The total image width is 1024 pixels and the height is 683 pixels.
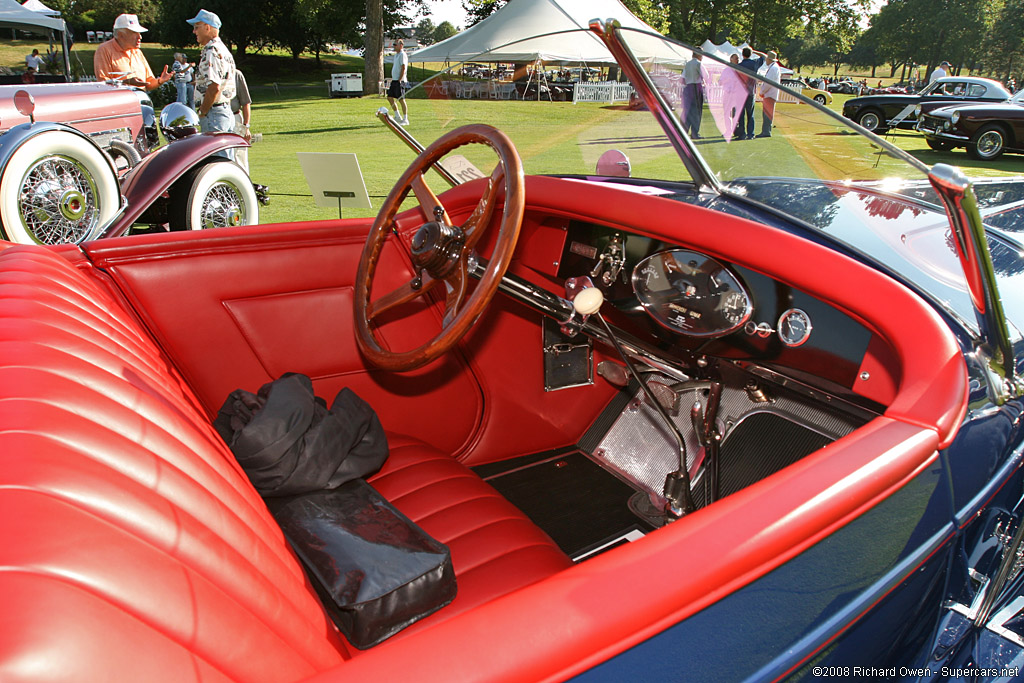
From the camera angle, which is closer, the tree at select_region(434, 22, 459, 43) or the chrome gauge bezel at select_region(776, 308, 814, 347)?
the chrome gauge bezel at select_region(776, 308, 814, 347)

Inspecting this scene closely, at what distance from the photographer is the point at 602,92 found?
2.03 meters

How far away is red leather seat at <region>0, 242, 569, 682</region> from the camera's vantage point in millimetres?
560

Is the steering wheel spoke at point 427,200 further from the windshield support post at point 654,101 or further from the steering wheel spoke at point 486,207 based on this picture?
the windshield support post at point 654,101

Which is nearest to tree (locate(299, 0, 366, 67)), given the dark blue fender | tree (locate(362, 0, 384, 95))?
tree (locate(362, 0, 384, 95))

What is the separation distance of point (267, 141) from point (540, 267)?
11.6 m

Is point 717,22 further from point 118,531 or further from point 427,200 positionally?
point 118,531

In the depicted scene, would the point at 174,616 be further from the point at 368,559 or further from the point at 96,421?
the point at 368,559

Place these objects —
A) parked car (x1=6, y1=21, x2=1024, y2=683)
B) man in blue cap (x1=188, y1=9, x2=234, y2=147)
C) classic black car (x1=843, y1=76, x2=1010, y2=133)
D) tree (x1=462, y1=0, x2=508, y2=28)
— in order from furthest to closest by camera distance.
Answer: tree (x1=462, y1=0, x2=508, y2=28)
classic black car (x1=843, y1=76, x2=1010, y2=133)
man in blue cap (x1=188, y1=9, x2=234, y2=147)
parked car (x1=6, y1=21, x2=1024, y2=683)

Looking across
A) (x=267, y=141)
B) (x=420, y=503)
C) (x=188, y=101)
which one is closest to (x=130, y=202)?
(x=420, y=503)

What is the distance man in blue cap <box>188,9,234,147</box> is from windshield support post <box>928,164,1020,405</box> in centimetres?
631

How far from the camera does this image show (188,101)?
12.8m

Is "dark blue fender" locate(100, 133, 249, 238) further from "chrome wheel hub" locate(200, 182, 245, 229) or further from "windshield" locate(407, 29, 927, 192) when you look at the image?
"windshield" locate(407, 29, 927, 192)

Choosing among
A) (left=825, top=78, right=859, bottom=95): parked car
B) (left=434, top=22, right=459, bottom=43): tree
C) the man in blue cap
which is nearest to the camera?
the man in blue cap

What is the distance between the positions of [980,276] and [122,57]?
817 centimetres
